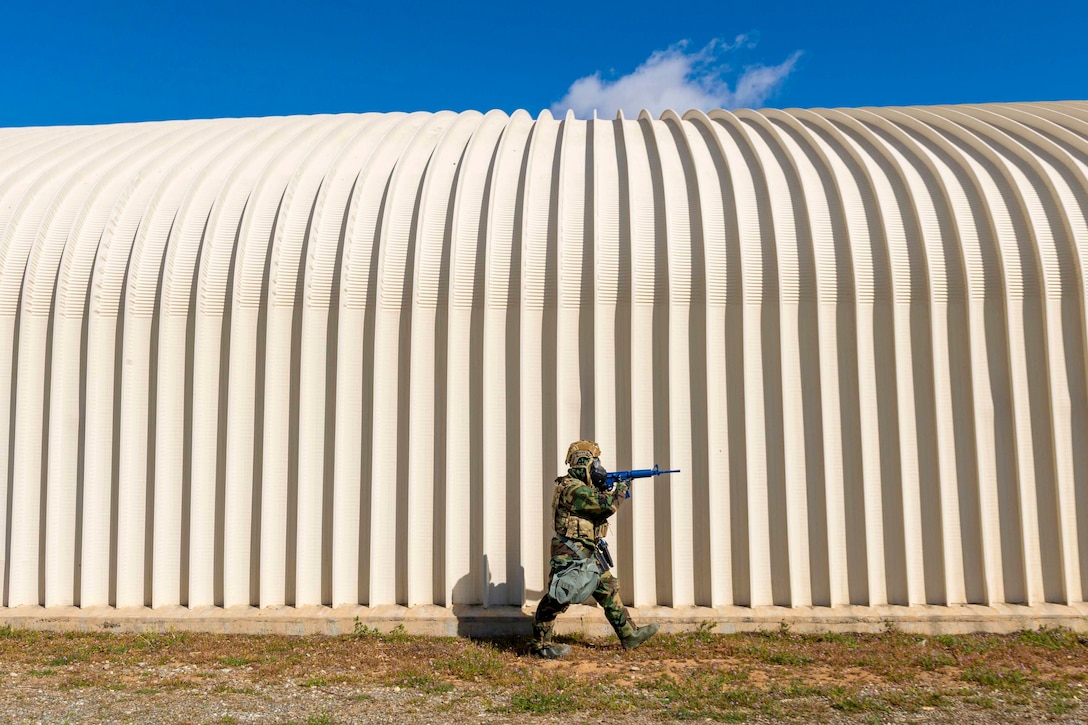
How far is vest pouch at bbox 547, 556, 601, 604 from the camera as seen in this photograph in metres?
6.35

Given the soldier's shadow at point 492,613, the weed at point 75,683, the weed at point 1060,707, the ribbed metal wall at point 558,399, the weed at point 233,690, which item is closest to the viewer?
the weed at point 1060,707

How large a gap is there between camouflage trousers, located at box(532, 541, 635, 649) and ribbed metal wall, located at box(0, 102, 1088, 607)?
913 millimetres

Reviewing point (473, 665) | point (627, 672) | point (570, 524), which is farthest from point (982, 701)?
point (473, 665)

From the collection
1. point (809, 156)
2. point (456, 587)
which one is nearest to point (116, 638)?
point (456, 587)

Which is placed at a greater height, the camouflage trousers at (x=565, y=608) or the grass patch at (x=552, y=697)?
the camouflage trousers at (x=565, y=608)

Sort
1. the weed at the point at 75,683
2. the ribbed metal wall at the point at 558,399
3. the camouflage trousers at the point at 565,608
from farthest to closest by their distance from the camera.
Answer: the ribbed metal wall at the point at 558,399 < the camouflage trousers at the point at 565,608 < the weed at the point at 75,683

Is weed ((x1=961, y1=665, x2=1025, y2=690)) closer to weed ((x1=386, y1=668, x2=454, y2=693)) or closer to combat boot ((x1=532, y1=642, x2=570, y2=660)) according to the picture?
combat boot ((x1=532, y1=642, x2=570, y2=660))

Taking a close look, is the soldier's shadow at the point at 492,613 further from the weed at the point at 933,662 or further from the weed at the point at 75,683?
the weed at the point at 933,662

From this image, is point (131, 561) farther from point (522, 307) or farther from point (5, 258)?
point (522, 307)

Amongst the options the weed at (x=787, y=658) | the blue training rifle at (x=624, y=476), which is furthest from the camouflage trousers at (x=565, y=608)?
the weed at (x=787, y=658)

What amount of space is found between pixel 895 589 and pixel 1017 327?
9.36 feet

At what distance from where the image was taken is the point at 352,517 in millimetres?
7727

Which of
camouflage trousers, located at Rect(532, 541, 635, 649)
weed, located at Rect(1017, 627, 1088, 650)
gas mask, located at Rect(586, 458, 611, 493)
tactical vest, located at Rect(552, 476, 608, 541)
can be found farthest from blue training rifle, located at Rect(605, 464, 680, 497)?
weed, located at Rect(1017, 627, 1088, 650)

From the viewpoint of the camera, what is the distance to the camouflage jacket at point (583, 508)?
654 cm
